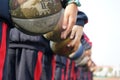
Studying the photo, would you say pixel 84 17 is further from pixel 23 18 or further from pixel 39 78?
pixel 23 18

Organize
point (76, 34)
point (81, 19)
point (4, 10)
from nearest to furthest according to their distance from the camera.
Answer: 1. point (4, 10)
2. point (76, 34)
3. point (81, 19)

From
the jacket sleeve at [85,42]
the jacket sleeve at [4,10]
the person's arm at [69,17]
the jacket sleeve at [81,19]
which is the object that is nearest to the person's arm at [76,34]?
the jacket sleeve at [81,19]

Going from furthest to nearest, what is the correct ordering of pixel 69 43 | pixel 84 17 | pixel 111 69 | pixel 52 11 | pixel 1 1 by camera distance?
pixel 111 69, pixel 84 17, pixel 69 43, pixel 52 11, pixel 1 1

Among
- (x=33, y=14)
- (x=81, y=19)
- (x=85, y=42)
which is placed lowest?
(x=33, y=14)

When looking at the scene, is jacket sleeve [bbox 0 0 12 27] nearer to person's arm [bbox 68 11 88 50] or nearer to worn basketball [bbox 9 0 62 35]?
worn basketball [bbox 9 0 62 35]

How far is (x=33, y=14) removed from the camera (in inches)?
74.2

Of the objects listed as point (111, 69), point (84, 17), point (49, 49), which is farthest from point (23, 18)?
point (111, 69)

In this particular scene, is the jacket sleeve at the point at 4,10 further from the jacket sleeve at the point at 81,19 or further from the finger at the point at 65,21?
the jacket sleeve at the point at 81,19

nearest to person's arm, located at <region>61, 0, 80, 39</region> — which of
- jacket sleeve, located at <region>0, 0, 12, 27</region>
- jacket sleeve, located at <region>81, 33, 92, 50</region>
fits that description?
jacket sleeve, located at <region>0, 0, 12, 27</region>

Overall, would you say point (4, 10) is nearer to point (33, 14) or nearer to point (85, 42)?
point (33, 14)

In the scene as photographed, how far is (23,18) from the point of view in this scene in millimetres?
1874

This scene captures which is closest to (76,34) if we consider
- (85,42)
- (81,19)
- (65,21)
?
(81,19)

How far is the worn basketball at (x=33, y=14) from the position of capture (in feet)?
6.07

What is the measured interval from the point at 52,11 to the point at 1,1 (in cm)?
26
